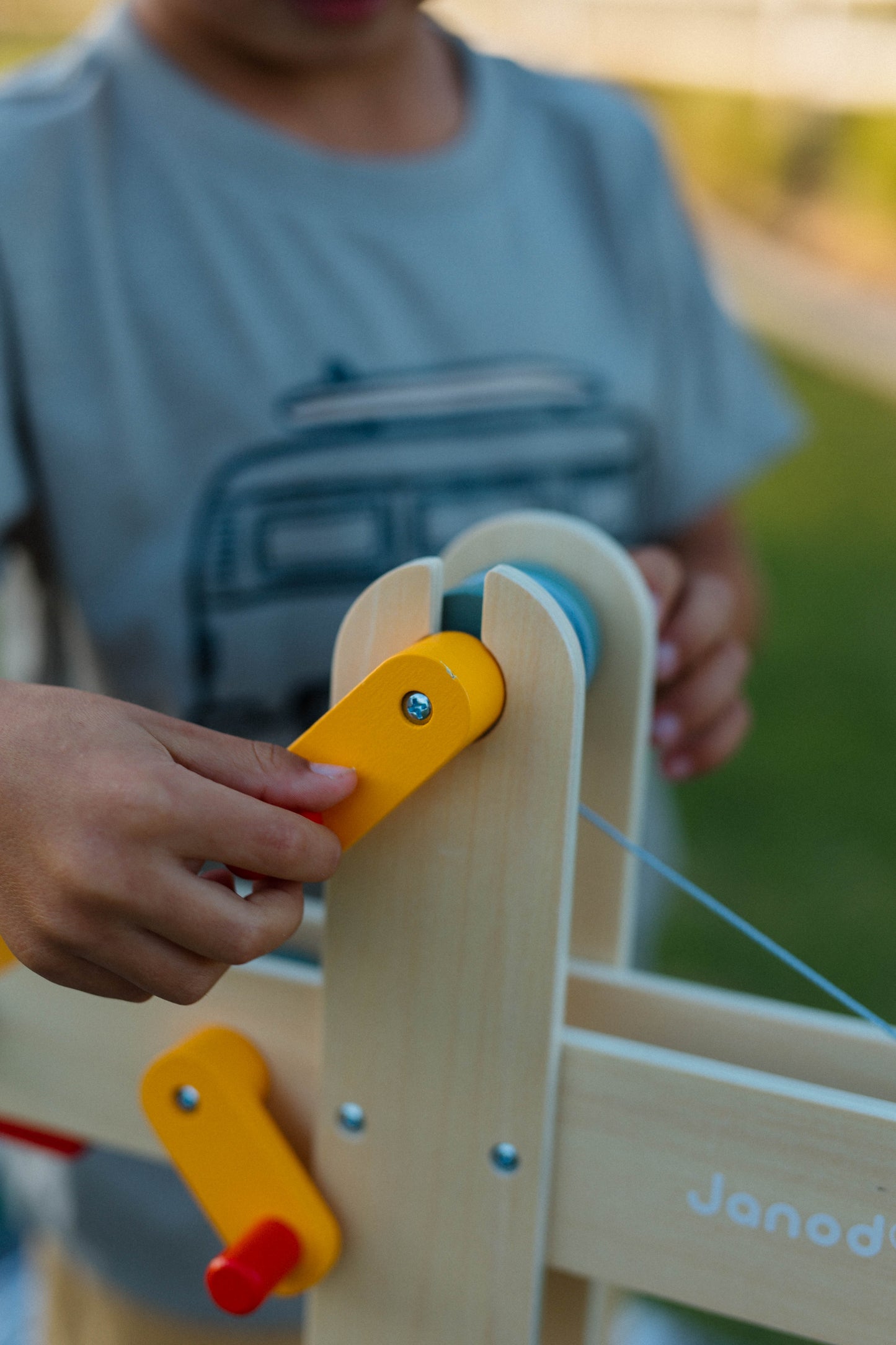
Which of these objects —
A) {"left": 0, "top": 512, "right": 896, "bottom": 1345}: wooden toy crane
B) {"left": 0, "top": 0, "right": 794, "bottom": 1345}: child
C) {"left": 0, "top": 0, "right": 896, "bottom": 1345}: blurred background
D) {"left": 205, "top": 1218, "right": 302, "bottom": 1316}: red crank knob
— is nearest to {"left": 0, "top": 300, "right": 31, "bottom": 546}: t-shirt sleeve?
{"left": 0, "top": 0, "right": 794, "bottom": 1345}: child

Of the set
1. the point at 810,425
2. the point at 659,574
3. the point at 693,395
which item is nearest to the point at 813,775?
the point at 810,425

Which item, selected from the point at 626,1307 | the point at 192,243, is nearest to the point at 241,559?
the point at 192,243

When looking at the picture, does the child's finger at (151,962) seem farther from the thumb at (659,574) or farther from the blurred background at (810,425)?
the blurred background at (810,425)

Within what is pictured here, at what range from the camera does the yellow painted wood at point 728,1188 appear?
1.30ft

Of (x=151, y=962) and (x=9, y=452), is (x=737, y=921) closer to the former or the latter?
A: (x=151, y=962)

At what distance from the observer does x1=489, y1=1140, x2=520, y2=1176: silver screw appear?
1.40 ft

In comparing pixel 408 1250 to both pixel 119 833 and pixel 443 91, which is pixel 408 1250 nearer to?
pixel 119 833

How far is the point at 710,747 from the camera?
69 cm

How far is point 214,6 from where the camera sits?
2.25ft

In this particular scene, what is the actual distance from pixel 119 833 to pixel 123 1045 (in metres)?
0.18

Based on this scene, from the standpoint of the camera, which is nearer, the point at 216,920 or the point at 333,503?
the point at 216,920

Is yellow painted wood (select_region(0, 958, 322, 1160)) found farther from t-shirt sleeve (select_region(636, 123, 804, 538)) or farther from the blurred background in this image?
t-shirt sleeve (select_region(636, 123, 804, 538))

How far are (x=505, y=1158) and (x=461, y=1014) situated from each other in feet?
0.17

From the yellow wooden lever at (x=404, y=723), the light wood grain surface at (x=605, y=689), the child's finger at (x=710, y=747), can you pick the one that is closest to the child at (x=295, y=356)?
the child's finger at (x=710, y=747)
